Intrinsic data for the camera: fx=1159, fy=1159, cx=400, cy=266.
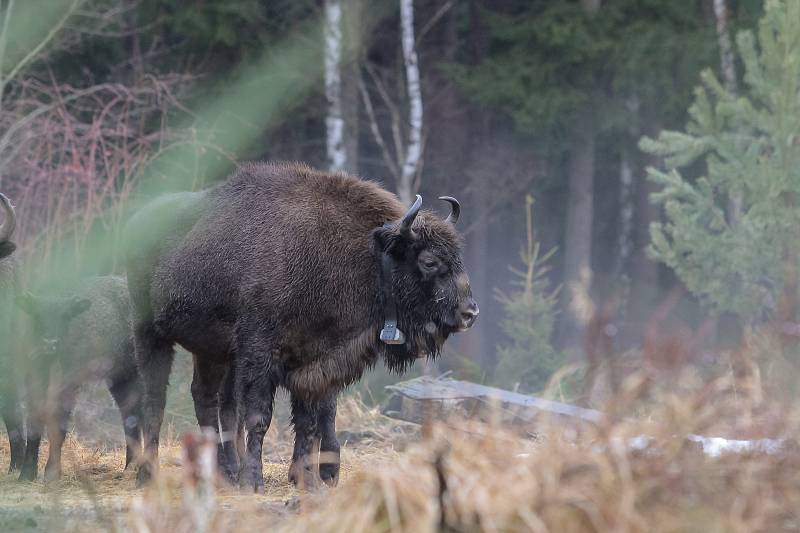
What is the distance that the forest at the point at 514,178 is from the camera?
15.9 feet

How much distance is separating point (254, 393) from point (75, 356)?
2.26 meters

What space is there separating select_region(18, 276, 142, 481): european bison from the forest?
0.33 m

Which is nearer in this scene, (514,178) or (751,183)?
(751,183)

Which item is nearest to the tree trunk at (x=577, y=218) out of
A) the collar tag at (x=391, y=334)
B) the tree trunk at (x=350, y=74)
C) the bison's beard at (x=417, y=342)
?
the tree trunk at (x=350, y=74)

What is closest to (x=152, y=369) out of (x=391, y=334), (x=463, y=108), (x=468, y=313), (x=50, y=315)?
(x=50, y=315)

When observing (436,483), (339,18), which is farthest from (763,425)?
(339,18)

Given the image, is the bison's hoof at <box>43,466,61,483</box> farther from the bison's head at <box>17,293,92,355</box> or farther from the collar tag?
the collar tag

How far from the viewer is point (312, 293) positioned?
8.14 meters

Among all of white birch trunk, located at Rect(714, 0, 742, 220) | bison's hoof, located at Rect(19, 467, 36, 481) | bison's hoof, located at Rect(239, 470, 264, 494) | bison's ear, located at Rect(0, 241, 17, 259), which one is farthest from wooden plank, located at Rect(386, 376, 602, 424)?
white birch trunk, located at Rect(714, 0, 742, 220)

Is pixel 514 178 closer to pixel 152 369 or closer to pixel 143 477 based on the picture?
pixel 152 369

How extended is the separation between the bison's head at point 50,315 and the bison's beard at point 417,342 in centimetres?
276

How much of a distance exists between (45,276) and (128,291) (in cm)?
311

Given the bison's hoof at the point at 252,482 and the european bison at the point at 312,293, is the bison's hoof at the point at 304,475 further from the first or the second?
the bison's hoof at the point at 252,482

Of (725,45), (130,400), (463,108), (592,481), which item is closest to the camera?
(592,481)
